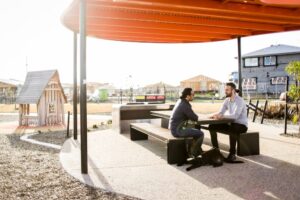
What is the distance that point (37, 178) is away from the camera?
5.96m

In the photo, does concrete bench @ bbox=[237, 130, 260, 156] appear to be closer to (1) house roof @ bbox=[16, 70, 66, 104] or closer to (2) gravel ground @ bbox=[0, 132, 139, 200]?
(2) gravel ground @ bbox=[0, 132, 139, 200]

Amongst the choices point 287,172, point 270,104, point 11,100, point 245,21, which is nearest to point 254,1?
point 245,21

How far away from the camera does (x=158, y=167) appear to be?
6.62 metres

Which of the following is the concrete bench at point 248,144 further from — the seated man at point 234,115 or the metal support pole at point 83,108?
the metal support pole at point 83,108

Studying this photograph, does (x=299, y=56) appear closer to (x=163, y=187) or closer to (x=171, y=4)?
(x=171, y=4)

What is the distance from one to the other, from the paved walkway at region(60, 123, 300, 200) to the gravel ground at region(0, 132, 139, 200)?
0.75 ft

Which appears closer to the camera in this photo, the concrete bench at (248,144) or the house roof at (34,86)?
the concrete bench at (248,144)

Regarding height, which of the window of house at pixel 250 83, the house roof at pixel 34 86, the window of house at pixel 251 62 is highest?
the window of house at pixel 251 62

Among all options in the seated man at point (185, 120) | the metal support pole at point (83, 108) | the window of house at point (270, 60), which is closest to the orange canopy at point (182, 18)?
the metal support pole at point (83, 108)

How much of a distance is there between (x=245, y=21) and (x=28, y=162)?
7224mm

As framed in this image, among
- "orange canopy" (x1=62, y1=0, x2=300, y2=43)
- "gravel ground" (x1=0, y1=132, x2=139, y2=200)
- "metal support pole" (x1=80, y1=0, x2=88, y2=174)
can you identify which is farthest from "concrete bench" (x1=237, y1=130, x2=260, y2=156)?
"gravel ground" (x1=0, y1=132, x2=139, y2=200)

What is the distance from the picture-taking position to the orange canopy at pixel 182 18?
8.12 m

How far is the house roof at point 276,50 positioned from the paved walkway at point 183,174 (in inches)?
1545

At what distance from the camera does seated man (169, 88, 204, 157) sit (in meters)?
6.50
